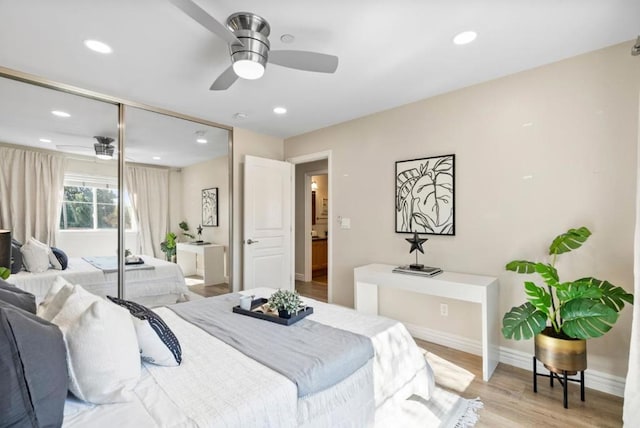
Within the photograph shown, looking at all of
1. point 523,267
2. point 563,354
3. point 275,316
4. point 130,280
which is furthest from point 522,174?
point 130,280

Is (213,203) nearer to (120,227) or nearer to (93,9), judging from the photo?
(120,227)

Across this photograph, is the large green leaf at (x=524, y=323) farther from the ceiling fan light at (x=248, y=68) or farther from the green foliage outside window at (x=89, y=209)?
the green foliage outside window at (x=89, y=209)

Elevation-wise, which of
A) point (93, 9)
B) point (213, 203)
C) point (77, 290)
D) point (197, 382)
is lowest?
point (197, 382)

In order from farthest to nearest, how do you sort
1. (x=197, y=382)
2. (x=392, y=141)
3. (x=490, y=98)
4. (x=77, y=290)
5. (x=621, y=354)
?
(x=392, y=141) < (x=490, y=98) < (x=621, y=354) < (x=77, y=290) < (x=197, y=382)

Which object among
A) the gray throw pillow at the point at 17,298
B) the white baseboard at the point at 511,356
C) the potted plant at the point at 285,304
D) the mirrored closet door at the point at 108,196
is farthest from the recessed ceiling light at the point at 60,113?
the white baseboard at the point at 511,356

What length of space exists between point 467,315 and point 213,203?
3089 millimetres

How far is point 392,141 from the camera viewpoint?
3.43 m

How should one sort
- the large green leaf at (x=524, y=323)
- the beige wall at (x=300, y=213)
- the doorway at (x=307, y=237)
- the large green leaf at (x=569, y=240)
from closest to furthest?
1. the large green leaf at (x=524, y=323)
2. the large green leaf at (x=569, y=240)
3. the doorway at (x=307, y=237)
4. the beige wall at (x=300, y=213)

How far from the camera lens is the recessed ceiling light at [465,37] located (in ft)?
6.68

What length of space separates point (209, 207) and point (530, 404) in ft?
11.7

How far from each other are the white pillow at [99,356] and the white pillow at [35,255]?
6.20 ft

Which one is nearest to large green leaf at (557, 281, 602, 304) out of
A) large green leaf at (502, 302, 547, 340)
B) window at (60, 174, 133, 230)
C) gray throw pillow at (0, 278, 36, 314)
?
large green leaf at (502, 302, 547, 340)

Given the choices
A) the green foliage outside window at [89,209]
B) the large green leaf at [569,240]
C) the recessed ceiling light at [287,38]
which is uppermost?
the recessed ceiling light at [287,38]

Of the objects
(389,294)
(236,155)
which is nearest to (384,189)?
(389,294)
